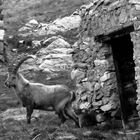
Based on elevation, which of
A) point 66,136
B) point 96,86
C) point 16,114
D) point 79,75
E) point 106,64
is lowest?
point 16,114

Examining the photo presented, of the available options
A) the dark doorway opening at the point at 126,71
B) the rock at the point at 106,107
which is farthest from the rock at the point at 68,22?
the rock at the point at 106,107

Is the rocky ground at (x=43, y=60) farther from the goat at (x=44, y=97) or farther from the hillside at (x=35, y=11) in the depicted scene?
the goat at (x=44, y=97)

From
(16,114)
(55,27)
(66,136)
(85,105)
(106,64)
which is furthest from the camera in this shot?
(55,27)

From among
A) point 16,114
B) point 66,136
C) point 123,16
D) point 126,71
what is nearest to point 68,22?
point 16,114

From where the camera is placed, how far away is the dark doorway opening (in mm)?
11758

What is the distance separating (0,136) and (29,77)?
12.1m

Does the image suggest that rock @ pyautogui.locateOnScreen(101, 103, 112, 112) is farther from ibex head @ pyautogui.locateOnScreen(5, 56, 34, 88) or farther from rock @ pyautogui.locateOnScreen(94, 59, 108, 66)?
ibex head @ pyautogui.locateOnScreen(5, 56, 34, 88)

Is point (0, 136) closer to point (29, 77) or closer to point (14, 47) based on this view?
point (29, 77)

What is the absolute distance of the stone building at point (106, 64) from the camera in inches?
447

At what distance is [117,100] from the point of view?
1154 centimetres

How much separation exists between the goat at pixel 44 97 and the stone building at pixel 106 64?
0.41 m

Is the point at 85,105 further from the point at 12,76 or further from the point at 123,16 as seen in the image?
the point at 123,16

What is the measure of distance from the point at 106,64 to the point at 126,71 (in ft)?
2.56

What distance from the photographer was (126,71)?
39.4ft
